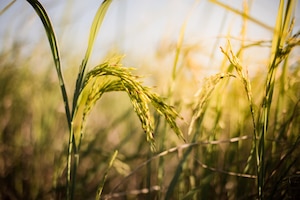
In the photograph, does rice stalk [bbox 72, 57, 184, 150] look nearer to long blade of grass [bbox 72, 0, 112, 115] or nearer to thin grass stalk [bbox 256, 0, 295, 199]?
long blade of grass [bbox 72, 0, 112, 115]

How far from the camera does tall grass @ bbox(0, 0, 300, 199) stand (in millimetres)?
568

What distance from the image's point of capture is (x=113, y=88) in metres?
0.61

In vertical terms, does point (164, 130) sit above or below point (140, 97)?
below

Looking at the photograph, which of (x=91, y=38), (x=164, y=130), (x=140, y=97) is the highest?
(x=91, y=38)

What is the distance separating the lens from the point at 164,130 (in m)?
0.91

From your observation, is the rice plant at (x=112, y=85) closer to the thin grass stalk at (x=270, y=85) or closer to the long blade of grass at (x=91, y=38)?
the long blade of grass at (x=91, y=38)

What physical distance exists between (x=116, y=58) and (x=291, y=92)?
0.85m

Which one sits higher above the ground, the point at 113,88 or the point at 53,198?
the point at 113,88

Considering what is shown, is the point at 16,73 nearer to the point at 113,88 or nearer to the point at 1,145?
the point at 1,145

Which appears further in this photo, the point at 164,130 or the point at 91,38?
the point at 164,130

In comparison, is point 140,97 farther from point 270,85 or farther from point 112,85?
point 270,85

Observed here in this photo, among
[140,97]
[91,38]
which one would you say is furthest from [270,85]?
[91,38]

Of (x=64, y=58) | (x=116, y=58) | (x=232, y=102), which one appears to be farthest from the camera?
(x=64, y=58)

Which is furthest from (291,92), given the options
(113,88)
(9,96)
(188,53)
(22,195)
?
(9,96)
